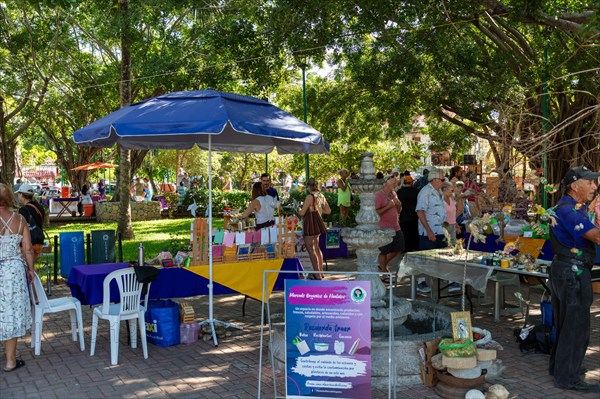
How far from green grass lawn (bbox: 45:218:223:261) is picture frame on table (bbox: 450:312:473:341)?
31.3ft

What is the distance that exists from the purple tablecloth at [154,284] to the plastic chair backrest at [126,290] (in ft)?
1.53

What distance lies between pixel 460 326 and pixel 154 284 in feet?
12.7

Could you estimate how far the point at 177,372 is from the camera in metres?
6.22

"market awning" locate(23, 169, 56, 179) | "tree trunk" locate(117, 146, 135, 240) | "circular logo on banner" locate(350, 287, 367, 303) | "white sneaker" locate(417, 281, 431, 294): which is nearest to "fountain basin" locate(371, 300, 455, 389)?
"circular logo on banner" locate(350, 287, 367, 303)

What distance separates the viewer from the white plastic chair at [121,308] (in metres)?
6.48

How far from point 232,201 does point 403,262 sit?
63.3ft

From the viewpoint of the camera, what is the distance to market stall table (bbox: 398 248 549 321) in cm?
739

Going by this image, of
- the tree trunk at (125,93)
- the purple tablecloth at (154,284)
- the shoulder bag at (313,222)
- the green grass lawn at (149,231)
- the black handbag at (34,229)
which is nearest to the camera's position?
the purple tablecloth at (154,284)

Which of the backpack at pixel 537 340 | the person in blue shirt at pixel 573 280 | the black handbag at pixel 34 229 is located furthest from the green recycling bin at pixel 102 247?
the person in blue shirt at pixel 573 280

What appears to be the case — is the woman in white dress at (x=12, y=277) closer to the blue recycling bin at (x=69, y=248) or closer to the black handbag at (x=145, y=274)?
the black handbag at (x=145, y=274)

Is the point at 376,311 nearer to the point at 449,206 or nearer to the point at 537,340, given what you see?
the point at 537,340

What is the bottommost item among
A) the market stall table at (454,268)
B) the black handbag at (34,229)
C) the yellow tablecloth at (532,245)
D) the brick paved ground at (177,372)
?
the brick paved ground at (177,372)

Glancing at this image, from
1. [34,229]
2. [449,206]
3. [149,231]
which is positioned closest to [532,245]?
[449,206]

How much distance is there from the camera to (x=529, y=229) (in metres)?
9.22
